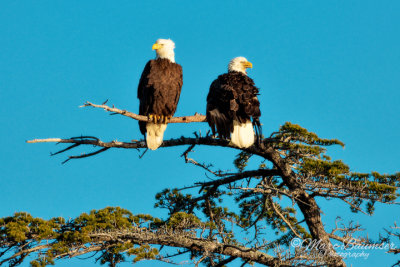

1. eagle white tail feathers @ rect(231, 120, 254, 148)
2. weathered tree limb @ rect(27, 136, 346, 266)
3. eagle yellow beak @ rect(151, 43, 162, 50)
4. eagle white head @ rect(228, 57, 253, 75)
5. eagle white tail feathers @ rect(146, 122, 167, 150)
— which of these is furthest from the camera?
eagle yellow beak @ rect(151, 43, 162, 50)

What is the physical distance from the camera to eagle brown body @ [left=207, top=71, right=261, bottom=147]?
296 inches

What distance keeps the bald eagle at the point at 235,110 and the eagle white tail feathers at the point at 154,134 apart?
3.61ft

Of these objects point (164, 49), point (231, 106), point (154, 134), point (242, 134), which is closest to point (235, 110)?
point (231, 106)

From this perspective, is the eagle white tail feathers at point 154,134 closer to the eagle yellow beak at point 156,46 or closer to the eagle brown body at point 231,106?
the eagle brown body at point 231,106

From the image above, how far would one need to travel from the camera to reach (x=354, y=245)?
8289 mm

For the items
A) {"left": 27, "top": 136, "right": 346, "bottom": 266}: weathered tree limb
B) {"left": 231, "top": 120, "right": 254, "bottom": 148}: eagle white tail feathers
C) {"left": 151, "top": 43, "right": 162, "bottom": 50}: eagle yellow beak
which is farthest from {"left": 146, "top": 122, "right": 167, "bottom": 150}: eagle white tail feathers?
{"left": 231, "top": 120, "right": 254, "bottom": 148}: eagle white tail feathers

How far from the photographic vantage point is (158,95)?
834cm

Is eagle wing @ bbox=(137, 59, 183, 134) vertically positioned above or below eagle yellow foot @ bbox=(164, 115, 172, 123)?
above

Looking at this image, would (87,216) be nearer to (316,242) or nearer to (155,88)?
(155,88)

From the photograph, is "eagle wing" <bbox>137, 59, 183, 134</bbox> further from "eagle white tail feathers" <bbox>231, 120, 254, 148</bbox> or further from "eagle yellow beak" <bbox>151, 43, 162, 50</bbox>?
"eagle white tail feathers" <bbox>231, 120, 254, 148</bbox>

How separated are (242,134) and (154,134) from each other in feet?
5.91

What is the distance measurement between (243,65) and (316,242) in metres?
3.44

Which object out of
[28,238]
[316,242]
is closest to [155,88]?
[28,238]

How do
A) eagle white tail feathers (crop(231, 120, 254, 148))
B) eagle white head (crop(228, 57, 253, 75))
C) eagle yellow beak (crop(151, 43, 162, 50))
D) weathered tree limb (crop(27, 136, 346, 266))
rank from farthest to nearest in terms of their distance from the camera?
eagle yellow beak (crop(151, 43, 162, 50))
eagle white head (crop(228, 57, 253, 75))
weathered tree limb (crop(27, 136, 346, 266))
eagle white tail feathers (crop(231, 120, 254, 148))
